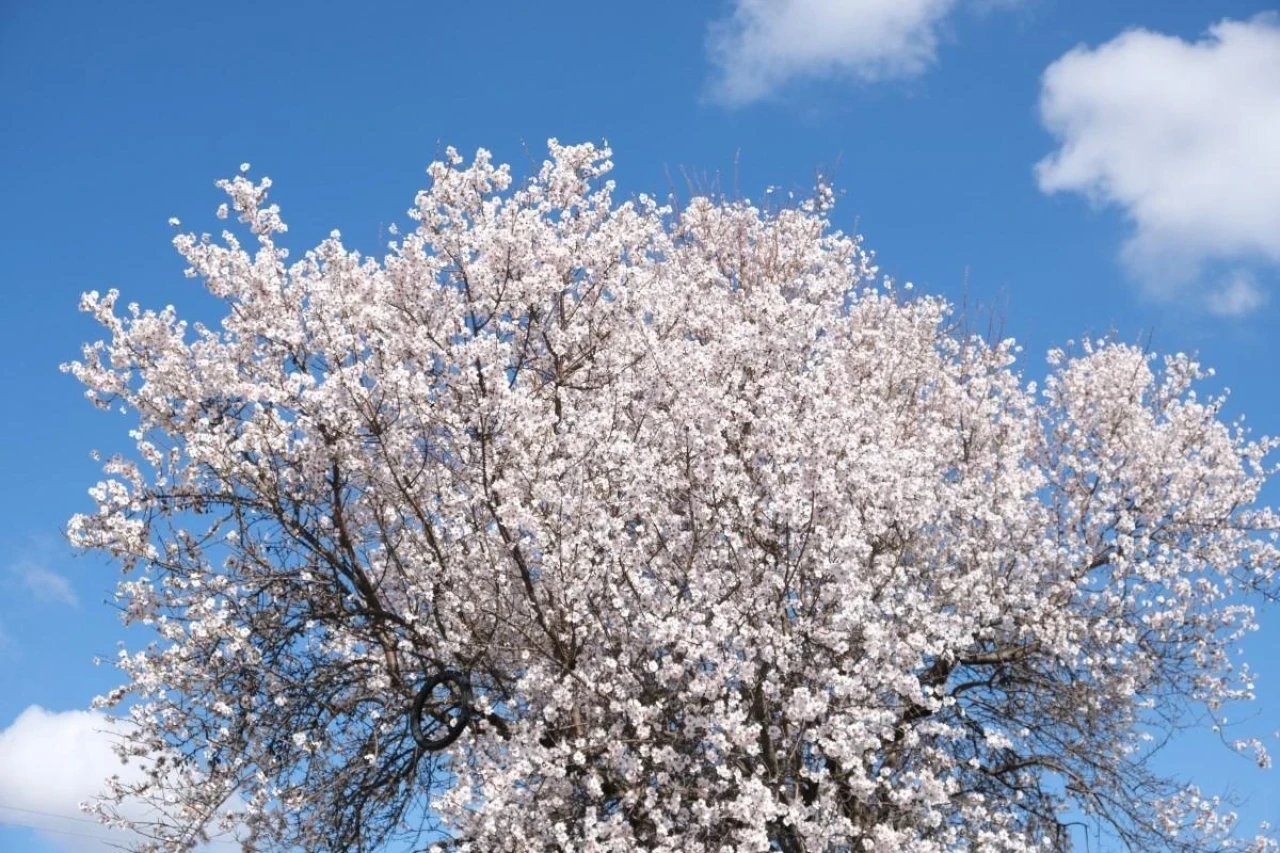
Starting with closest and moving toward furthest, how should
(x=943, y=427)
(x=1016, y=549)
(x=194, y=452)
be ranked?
1. (x=194, y=452)
2. (x=1016, y=549)
3. (x=943, y=427)

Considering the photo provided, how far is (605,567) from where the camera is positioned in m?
11.6

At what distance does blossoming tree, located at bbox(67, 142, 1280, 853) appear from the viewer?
38.1 ft

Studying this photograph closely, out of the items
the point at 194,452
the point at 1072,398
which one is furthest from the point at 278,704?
the point at 1072,398

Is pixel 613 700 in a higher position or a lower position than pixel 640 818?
higher

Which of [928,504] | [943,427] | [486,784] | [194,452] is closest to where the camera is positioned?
[486,784]

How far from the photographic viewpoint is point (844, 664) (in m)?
11.5

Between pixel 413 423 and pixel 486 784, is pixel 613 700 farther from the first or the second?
pixel 413 423

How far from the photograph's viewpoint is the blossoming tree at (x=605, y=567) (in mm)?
11617

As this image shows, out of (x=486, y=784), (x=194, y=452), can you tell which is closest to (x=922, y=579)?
(x=486, y=784)

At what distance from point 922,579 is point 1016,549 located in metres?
1.22

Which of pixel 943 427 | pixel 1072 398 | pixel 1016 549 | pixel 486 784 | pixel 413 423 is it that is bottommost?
pixel 486 784

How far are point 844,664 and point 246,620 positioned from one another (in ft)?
20.1

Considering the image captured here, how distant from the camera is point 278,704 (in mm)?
12812

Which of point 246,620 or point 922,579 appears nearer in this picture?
point 246,620
